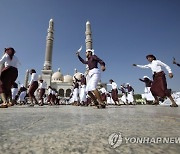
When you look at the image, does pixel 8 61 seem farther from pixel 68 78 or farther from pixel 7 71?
pixel 68 78

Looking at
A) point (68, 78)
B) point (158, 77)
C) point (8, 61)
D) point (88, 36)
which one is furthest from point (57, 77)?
point (8, 61)

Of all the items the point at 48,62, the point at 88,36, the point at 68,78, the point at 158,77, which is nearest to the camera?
the point at 158,77

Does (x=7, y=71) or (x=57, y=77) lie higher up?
(x=57, y=77)

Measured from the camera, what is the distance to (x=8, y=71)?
207 inches

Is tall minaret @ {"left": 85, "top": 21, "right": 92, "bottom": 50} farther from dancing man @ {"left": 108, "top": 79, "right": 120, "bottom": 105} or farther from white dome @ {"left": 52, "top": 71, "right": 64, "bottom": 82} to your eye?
dancing man @ {"left": 108, "top": 79, "right": 120, "bottom": 105}

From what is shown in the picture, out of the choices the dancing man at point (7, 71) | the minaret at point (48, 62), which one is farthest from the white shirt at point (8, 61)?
the minaret at point (48, 62)

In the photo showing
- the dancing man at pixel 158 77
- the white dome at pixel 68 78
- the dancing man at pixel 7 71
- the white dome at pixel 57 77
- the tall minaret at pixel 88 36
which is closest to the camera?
the dancing man at pixel 7 71

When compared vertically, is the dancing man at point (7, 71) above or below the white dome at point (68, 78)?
below

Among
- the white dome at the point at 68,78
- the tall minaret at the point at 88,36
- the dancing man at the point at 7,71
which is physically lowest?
the dancing man at the point at 7,71

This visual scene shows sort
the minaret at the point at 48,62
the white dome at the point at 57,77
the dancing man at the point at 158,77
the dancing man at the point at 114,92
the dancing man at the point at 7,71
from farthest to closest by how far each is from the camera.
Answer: the white dome at the point at 57,77 < the minaret at the point at 48,62 < the dancing man at the point at 114,92 < the dancing man at the point at 158,77 < the dancing man at the point at 7,71

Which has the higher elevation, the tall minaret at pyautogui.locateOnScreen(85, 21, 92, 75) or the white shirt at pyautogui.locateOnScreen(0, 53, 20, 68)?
the tall minaret at pyautogui.locateOnScreen(85, 21, 92, 75)

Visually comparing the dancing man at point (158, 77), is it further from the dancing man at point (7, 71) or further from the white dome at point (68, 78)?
the white dome at point (68, 78)

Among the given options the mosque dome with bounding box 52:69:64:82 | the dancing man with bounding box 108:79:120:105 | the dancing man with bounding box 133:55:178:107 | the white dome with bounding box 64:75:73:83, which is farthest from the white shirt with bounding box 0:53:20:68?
the white dome with bounding box 64:75:73:83

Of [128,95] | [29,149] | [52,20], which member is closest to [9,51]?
[29,149]
